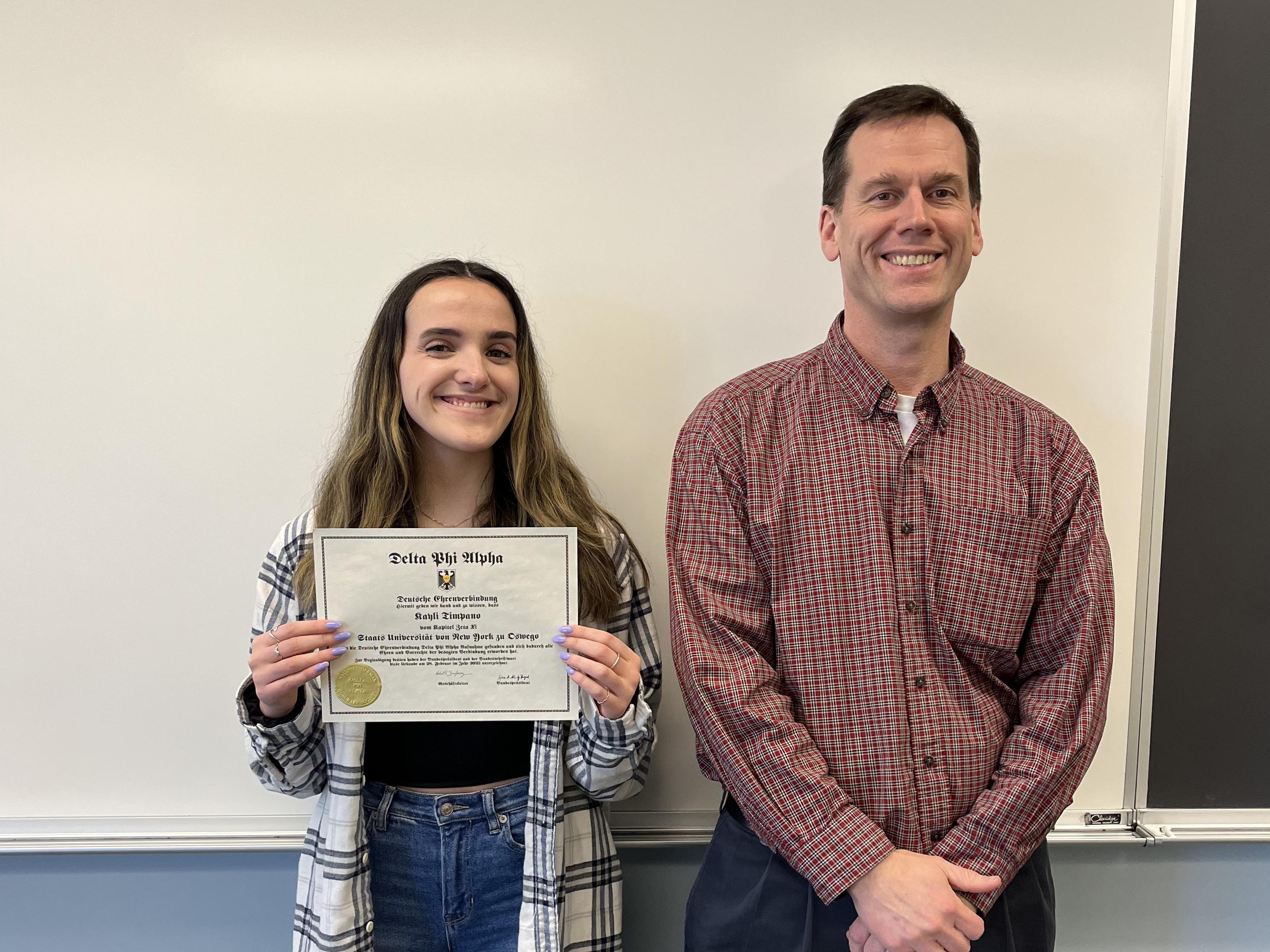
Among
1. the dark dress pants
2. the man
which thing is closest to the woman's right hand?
the man

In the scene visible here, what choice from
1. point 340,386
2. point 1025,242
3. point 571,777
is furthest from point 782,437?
point 340,386

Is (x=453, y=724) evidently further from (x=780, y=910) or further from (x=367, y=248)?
(x=367, y=248)

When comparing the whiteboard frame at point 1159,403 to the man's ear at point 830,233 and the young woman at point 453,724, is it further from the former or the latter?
the young woman at point 453,724

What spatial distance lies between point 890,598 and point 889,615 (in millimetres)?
27

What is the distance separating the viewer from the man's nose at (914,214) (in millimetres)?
1257

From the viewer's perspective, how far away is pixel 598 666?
117cm

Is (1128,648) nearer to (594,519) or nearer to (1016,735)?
Result: (1016,735)

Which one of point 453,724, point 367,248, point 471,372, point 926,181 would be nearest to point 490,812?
point 453,724

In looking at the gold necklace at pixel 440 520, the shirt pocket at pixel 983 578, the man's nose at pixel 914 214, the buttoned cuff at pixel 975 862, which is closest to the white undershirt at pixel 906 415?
the shirt pocket at pixel 983 578

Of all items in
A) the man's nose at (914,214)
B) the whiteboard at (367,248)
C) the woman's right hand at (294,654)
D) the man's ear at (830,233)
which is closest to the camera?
the woman's right hand at (294,654)

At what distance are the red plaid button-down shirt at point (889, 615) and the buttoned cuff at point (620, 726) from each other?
90mm

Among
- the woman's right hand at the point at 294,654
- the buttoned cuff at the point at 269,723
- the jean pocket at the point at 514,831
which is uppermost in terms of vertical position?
the woman's right hand at the point at 294,654

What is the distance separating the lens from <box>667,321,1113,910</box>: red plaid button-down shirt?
120 cm

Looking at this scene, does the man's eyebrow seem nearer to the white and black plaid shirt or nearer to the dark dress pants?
the white and black plaid shirt
